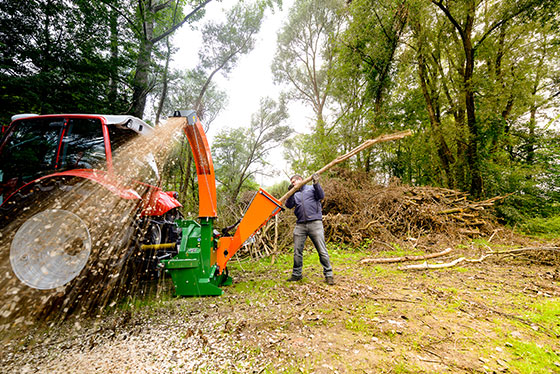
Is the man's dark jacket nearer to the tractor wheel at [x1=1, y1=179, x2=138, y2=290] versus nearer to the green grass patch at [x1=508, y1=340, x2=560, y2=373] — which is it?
the green grass patch at [x1=508, y1=340, x2=560, y2=373]

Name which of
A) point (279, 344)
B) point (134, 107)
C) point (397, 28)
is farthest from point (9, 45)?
point (397, 28)

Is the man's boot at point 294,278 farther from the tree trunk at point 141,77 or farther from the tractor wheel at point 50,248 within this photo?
the tree trunk at point 141,77

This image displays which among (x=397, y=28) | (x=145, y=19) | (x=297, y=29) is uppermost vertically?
(x=297, y=29)

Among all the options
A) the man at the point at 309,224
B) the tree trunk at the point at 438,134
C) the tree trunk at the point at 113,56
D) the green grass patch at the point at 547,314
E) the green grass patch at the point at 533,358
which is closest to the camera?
the green grass patch at the point at 533,358

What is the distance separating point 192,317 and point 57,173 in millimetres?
2497

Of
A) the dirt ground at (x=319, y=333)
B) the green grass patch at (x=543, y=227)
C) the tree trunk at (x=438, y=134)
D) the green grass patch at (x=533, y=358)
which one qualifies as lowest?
the dirt ground at (x=319, y=333)

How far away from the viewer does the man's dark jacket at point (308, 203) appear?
13.1 feet

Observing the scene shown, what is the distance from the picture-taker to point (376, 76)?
10.8 m

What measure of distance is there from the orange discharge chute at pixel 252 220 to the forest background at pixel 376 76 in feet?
14.3

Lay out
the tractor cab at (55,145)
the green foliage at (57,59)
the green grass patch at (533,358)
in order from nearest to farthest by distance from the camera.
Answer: the green grass patch at (533,358), the tractor cab at (55,145), the green foliage at (57,59)

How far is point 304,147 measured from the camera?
1249 cm

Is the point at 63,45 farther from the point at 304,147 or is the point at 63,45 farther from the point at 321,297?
the point at 304,147

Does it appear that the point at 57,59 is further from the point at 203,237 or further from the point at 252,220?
the point at 252,220

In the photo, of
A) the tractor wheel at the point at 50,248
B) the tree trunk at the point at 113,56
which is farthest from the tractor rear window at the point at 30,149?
the tree trunk at the point at 113,56
